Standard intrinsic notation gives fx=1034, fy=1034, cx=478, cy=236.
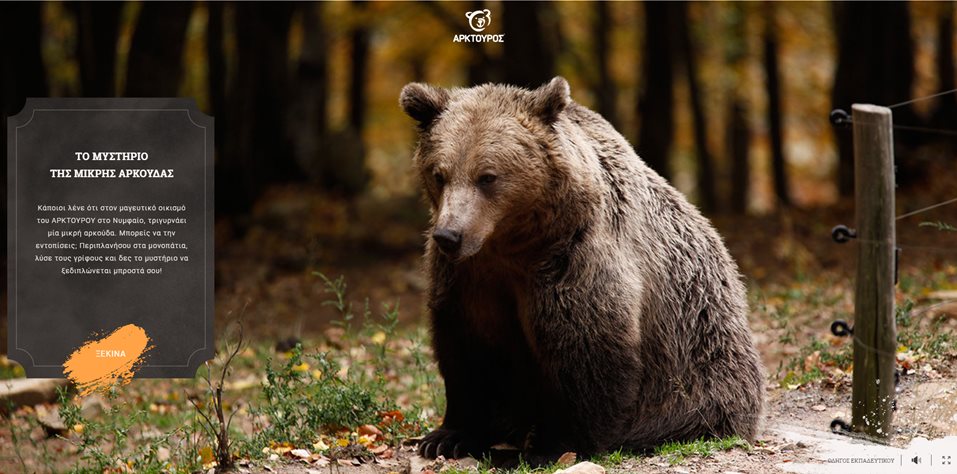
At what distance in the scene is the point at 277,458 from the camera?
6316 mm

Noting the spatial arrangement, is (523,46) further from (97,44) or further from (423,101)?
(423,101)

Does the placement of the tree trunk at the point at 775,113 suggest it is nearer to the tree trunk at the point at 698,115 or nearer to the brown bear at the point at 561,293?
the tree trunk at the point at 698,115

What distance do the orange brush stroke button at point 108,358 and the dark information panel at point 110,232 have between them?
5cm

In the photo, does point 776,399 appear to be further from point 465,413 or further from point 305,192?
point 305,192

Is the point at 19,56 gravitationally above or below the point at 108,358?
above

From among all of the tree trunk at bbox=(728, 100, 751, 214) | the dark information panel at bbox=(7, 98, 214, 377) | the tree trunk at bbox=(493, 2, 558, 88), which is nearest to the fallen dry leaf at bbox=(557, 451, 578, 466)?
the dark information panel at bbox=(7, 98, 214, 377)

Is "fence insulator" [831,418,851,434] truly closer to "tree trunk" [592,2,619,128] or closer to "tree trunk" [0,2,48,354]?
"tree trunk" [0,2,48,354]

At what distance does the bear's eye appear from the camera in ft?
19.0

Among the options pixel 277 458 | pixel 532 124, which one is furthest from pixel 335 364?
pixel 532 124

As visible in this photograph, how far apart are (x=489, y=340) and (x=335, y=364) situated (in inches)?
48.4

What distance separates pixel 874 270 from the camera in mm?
5941

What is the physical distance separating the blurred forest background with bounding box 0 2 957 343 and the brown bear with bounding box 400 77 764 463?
15.0ft

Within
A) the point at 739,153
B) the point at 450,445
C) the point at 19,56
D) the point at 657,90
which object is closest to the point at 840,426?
the point at 450,445

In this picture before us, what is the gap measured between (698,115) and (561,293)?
51.8ft
